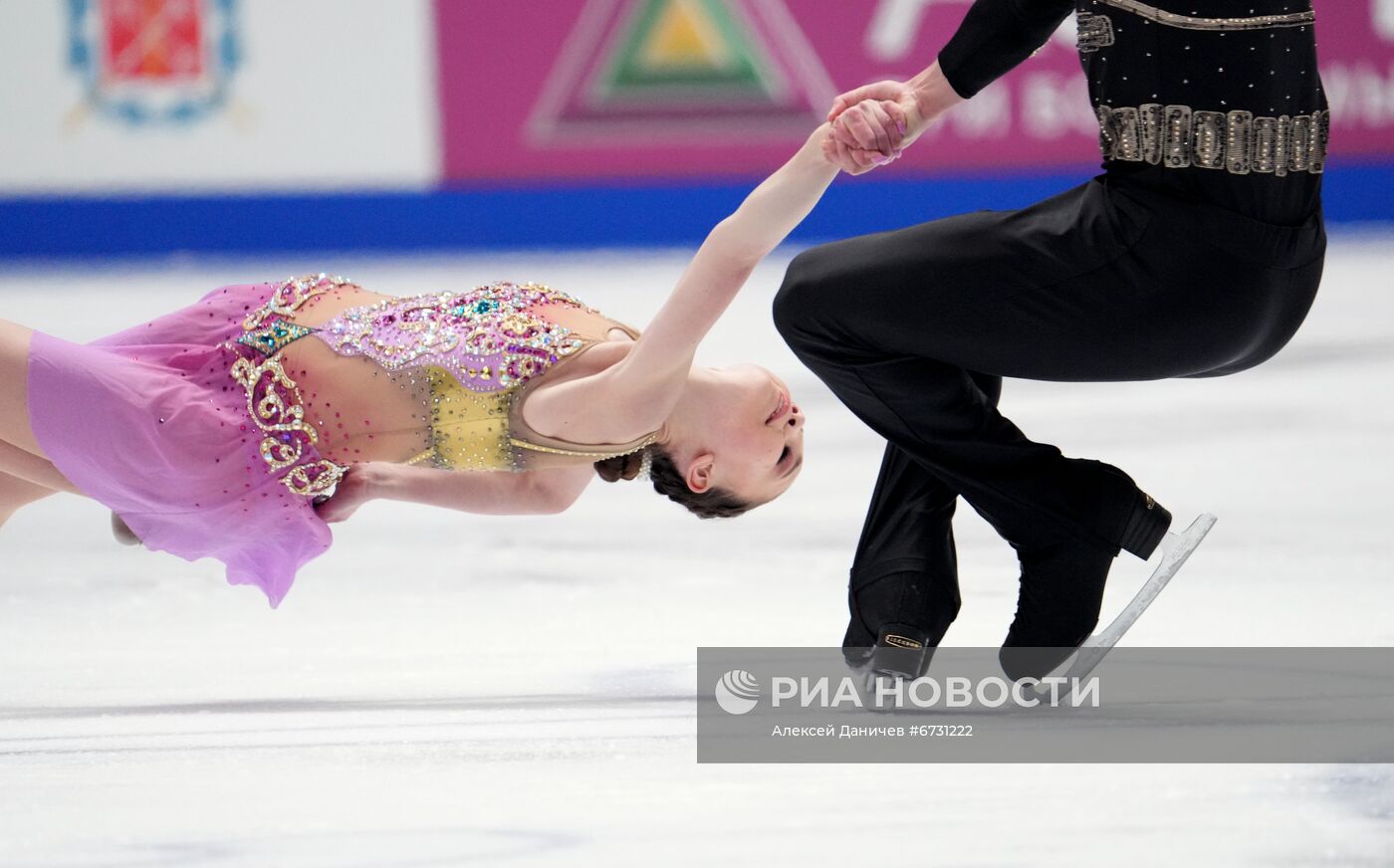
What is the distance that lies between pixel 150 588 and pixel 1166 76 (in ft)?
6.49

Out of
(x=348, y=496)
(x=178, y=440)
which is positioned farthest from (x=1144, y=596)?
(x=178, y=440)

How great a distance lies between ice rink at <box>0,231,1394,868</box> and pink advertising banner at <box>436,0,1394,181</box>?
2.93 metres

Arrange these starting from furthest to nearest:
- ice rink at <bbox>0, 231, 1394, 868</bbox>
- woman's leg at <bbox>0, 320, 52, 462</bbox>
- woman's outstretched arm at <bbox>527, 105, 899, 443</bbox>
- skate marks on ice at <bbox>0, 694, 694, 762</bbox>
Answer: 1. woman's leg at <bbox>0, 320, 52, 462</bbox>
2. skate marks on ice at <bbox>0, 694, 694, 762</bbox>
3. woman's outstretched arm at <bbox>527, 105, 899, 443</bbox>
4. ice rink at <bbox>0, 231, 1394, 868</bbox>

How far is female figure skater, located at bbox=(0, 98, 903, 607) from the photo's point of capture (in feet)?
7.64

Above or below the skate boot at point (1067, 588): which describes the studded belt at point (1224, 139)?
above

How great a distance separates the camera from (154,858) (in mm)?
1812

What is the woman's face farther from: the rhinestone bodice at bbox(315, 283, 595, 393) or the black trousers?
the rhinestone bodice at bbox(315, 283, 595, 393)

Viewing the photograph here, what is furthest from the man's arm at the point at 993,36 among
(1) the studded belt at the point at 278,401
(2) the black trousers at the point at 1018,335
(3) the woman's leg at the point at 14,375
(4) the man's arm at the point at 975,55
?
(3) the woman's leg at the point at 14,375

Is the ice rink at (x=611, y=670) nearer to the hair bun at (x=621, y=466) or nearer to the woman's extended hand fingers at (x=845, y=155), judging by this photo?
the hair bun at (x=621, y=466)

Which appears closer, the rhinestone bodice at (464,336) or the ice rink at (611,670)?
the ice rink at (611,670)

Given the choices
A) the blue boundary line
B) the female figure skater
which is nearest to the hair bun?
the female figure skater

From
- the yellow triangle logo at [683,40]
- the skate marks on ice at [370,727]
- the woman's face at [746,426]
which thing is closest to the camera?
the skate marks on ice at [370,727]

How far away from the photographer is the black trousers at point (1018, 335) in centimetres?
219

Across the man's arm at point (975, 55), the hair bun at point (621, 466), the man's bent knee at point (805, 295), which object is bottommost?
the hair bun at point (621, 466)
